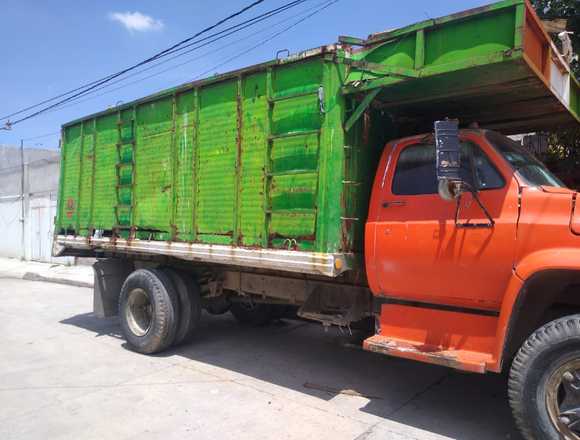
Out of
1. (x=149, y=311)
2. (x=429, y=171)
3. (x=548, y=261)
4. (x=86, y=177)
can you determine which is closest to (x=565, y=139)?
(x=429, y=171)

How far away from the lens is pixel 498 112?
17.3ft

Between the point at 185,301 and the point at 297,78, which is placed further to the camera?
the point at 185,301

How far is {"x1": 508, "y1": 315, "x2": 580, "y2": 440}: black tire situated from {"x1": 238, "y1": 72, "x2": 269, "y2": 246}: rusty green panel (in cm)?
267

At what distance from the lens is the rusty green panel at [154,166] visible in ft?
20.9

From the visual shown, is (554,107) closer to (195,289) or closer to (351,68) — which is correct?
(351,68)

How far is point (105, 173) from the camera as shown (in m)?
7.42

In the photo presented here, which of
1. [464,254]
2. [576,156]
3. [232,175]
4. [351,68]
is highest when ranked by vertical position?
[351,68]

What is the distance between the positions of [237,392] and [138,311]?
2367 millimetres

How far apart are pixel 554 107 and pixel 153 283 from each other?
5018 mm

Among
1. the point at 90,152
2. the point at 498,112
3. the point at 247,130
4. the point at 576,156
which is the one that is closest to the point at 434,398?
the point at 498,112

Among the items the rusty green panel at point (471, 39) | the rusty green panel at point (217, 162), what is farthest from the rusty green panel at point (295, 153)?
the rusty green panel at point (471, 39)

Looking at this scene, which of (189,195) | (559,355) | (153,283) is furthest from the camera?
(153,283)

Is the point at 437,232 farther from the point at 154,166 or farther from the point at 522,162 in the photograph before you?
the point at 154,166

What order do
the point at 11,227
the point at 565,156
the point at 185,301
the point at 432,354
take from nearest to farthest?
the point at 432,354
the point at 185,301
the point at 565,156
the point at 11,227
